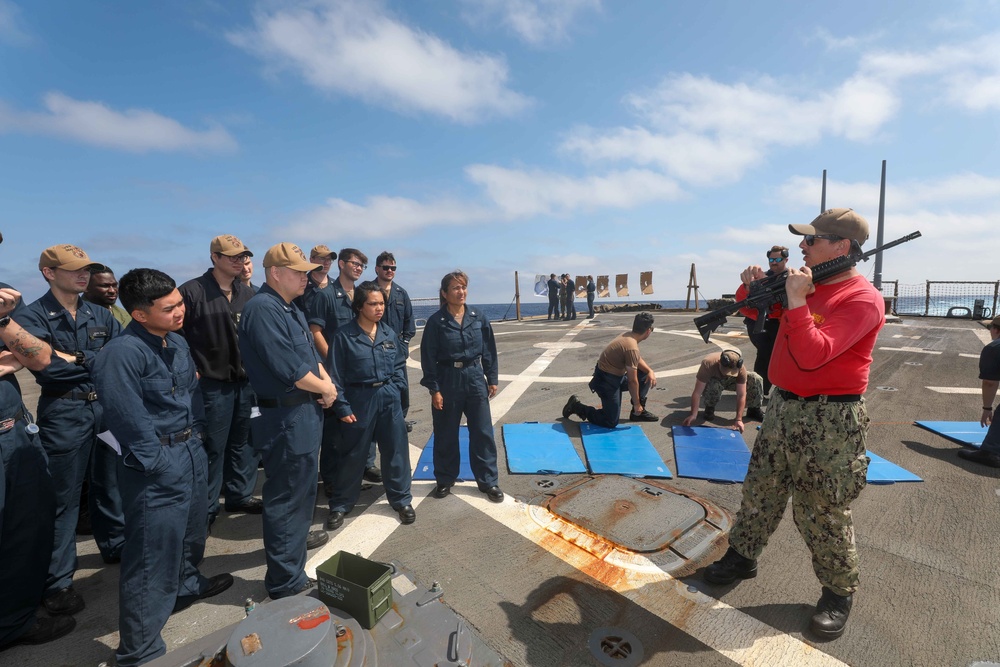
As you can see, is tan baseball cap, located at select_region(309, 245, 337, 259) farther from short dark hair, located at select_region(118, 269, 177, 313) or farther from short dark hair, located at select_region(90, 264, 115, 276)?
short dark hair, located at select_region(118, 269, 177, 313)

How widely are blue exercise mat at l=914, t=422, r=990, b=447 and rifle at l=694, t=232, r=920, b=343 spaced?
3.54m

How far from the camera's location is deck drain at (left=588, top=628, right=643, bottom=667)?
2420 mm

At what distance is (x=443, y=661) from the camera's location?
186cm

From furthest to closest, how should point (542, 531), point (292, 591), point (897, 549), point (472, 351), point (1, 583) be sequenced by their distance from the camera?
point (472, 351)
point (542, 531)
point (897, 549)
point (292, 591)
point (1, 583)

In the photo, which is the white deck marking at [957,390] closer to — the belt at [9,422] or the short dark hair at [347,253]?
the short dark hair at [347,253]

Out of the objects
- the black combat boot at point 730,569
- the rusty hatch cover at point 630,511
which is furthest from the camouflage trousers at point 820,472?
the rusty hatch cover at point 630,511

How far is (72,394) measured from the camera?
3090 millimetres

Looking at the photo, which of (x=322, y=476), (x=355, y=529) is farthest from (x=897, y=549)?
(x=322, y=476)

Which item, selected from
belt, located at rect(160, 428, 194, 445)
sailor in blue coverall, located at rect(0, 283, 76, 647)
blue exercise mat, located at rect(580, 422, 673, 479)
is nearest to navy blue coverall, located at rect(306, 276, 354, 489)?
belt, located at rect(160, 428, 194, 445)

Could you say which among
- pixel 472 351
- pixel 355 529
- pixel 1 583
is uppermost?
pixel 472 351

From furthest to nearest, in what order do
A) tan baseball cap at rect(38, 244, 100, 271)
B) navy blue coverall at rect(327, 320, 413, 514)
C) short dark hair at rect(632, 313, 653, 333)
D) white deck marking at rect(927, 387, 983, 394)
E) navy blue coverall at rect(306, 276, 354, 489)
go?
white deck marking at rect(927, 387, 983, 394) → short dark hair at rect(632, 313, 653, 333) → navy blue coverall at rect(306, 276, 354, 489) → navy blue coverall at rect(327, 320, 413, 514) → tan baseball cap at rect(38, 244, 100, 271)

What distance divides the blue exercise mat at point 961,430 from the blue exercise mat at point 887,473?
1.43 m

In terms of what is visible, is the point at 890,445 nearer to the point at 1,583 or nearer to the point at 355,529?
the point at 355,529

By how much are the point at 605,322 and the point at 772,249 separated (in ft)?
40.3
